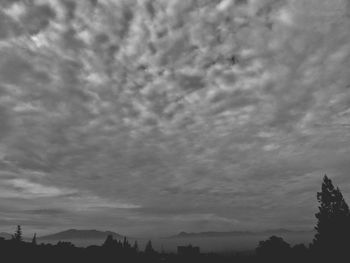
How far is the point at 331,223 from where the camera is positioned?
50531 mm

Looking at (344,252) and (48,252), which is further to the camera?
(48,252)

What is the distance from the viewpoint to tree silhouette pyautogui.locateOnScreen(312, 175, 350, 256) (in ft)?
161

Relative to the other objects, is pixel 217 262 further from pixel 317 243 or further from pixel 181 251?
pixel 317 243

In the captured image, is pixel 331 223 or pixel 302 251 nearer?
pixel 331 223

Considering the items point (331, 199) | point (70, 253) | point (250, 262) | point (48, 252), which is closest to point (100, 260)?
point (70, 253)

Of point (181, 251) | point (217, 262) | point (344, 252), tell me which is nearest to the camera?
point (344, 252)

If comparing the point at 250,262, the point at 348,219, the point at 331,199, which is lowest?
the point at 250,262

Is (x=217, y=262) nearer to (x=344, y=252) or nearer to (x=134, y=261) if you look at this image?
(x=134, y=261)

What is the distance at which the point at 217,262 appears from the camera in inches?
2726

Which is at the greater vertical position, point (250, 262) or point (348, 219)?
point (348, 219)

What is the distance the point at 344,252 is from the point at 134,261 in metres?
42.1

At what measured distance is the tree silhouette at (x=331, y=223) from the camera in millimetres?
49094

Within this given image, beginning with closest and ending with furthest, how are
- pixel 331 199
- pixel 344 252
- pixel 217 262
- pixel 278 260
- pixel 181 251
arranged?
pixel 344 252 → pixel 331 199 → pixel 278 260 → pixel 217 262 → pixel 181 251

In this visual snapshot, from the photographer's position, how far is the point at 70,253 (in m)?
64.1
